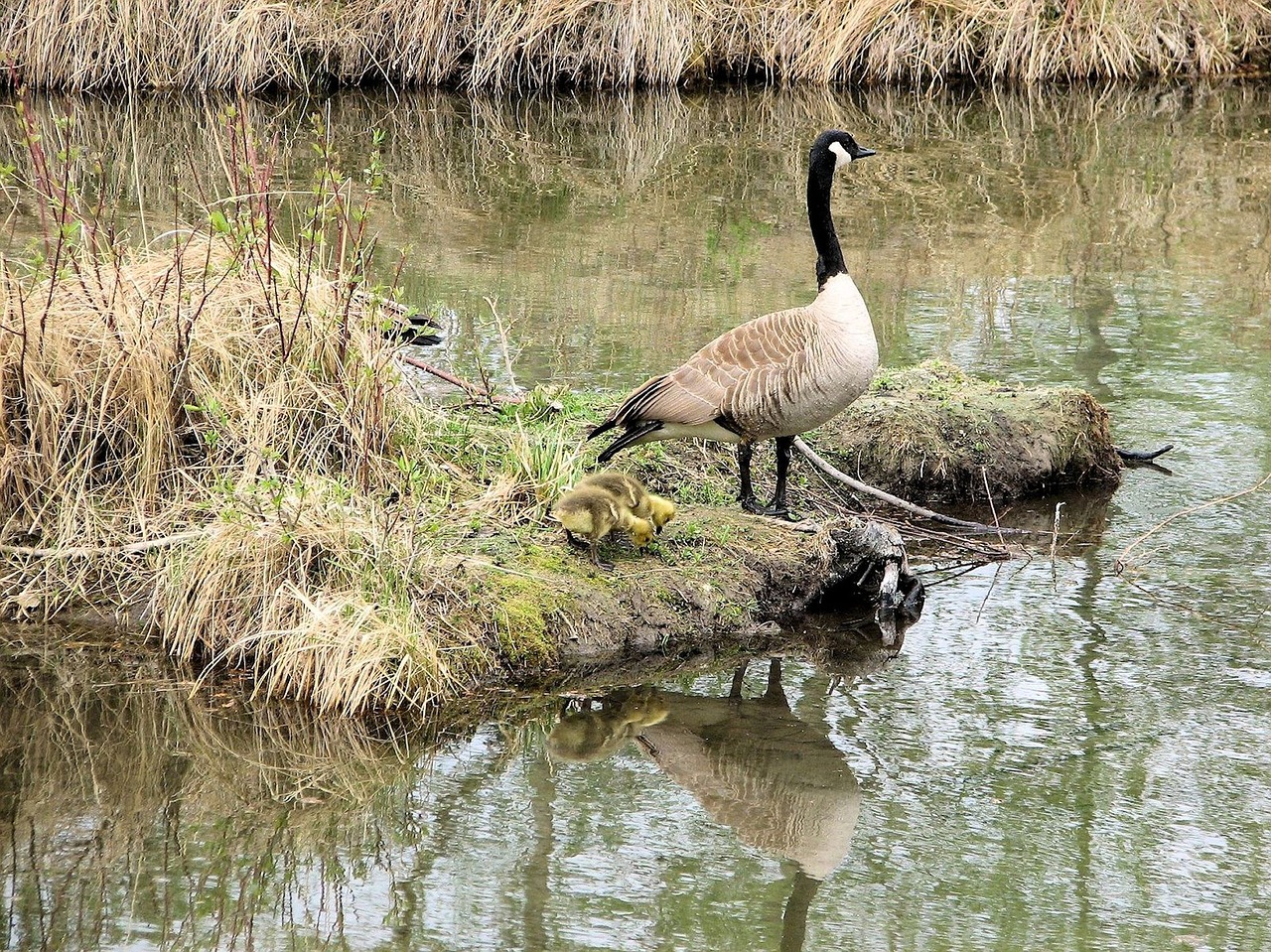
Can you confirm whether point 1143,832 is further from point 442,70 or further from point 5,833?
point 442,70

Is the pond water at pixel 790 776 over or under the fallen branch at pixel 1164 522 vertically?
under

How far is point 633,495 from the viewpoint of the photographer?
6.29 meters

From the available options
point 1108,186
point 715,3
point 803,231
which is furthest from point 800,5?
point 803,231

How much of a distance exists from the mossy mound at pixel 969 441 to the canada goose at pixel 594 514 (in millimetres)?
2001

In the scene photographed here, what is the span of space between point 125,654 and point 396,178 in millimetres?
10313

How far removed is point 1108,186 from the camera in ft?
50.9

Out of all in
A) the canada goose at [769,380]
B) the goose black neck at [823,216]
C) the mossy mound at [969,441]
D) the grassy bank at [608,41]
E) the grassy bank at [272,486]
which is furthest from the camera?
the grassy bank at [608,41]

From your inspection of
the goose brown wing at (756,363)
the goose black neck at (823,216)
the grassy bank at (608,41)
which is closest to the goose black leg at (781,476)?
the goose brown wing at (756,363)

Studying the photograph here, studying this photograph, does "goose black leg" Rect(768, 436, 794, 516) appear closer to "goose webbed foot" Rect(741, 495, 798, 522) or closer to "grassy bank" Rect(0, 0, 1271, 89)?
"goose webbed foot" Rect(741, 495, 798, 522)

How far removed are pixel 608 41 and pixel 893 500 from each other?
14269 mm

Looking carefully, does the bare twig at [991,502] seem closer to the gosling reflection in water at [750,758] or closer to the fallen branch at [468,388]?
the gosling reflection in water at [750,758]

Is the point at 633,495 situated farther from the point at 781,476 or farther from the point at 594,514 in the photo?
the point at 781,476

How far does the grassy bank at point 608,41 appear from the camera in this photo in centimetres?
1978

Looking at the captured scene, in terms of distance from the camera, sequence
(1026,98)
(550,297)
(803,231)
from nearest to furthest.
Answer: (550,297) → (803,231) → (1026,98)
